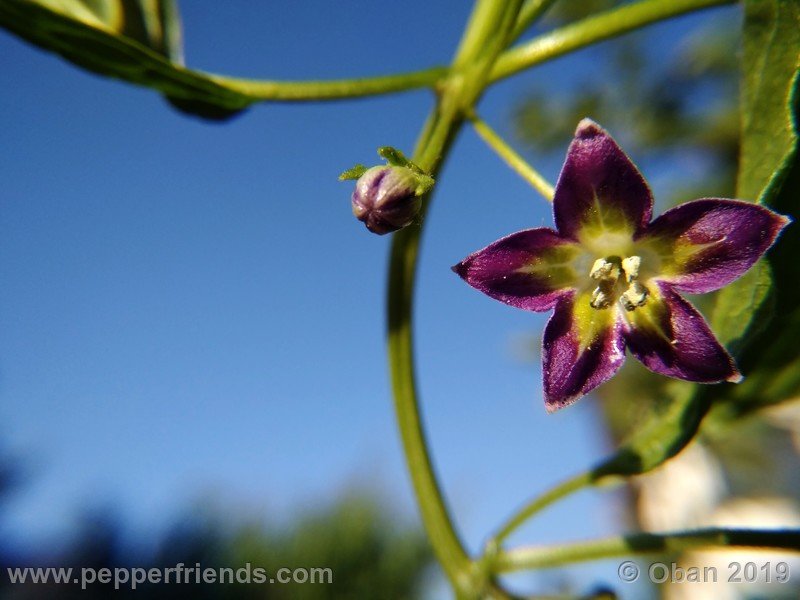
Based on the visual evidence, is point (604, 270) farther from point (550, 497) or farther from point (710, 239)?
point (550, 497)

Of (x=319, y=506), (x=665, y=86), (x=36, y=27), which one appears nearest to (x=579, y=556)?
(x=36, y=27)

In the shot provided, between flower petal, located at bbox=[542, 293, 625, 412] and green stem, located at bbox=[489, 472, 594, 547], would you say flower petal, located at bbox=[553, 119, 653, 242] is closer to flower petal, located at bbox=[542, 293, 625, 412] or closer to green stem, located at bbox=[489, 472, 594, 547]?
flower petal, located at bbox=[542, 293, 625, 412]

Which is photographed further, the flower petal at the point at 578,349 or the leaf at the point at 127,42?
the leaf at the point at 127,42

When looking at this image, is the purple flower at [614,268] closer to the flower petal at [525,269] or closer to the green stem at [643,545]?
the flower petal at [525,269]

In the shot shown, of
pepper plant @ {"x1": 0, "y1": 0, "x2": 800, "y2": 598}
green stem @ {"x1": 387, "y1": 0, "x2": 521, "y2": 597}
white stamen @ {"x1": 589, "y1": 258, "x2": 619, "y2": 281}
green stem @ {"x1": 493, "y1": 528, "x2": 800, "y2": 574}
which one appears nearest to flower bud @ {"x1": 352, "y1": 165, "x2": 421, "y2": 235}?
pepper plant @ {"x1": 0, "y1": 0, "x2": 800, "y2": 598}

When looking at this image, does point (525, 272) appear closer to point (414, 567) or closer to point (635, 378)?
point (635, 378)

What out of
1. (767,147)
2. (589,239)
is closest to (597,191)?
(589,239)

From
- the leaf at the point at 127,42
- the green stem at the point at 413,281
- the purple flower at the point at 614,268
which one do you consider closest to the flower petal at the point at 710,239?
the purple flower at the point at 614,268
